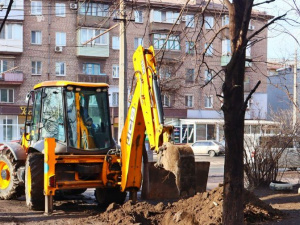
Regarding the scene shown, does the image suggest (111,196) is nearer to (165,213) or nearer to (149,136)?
(165,213)

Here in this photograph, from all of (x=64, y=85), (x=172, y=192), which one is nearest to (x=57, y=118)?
(x=64, y=85)

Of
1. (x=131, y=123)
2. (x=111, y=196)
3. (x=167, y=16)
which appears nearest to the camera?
(x=131, y=123)

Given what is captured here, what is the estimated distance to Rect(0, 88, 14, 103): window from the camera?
41.2 meters

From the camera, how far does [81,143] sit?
10.7m

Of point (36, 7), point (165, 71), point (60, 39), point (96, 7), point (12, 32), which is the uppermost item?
point (36, 7)

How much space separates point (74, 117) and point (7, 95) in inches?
1277

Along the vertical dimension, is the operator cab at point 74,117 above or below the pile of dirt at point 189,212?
above

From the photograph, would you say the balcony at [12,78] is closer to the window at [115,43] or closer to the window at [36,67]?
the window at [36,67]

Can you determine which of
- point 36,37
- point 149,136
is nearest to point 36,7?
point 36,37

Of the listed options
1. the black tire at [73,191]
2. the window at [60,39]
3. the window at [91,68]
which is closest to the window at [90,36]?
the window at [60,39]

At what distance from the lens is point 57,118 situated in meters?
11.0

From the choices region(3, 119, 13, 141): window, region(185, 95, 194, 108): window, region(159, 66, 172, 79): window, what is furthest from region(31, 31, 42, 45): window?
region(159, 66, 172, 79): window

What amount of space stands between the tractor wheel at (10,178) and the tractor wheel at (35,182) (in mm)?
1498

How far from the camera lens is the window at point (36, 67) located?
42156mm
